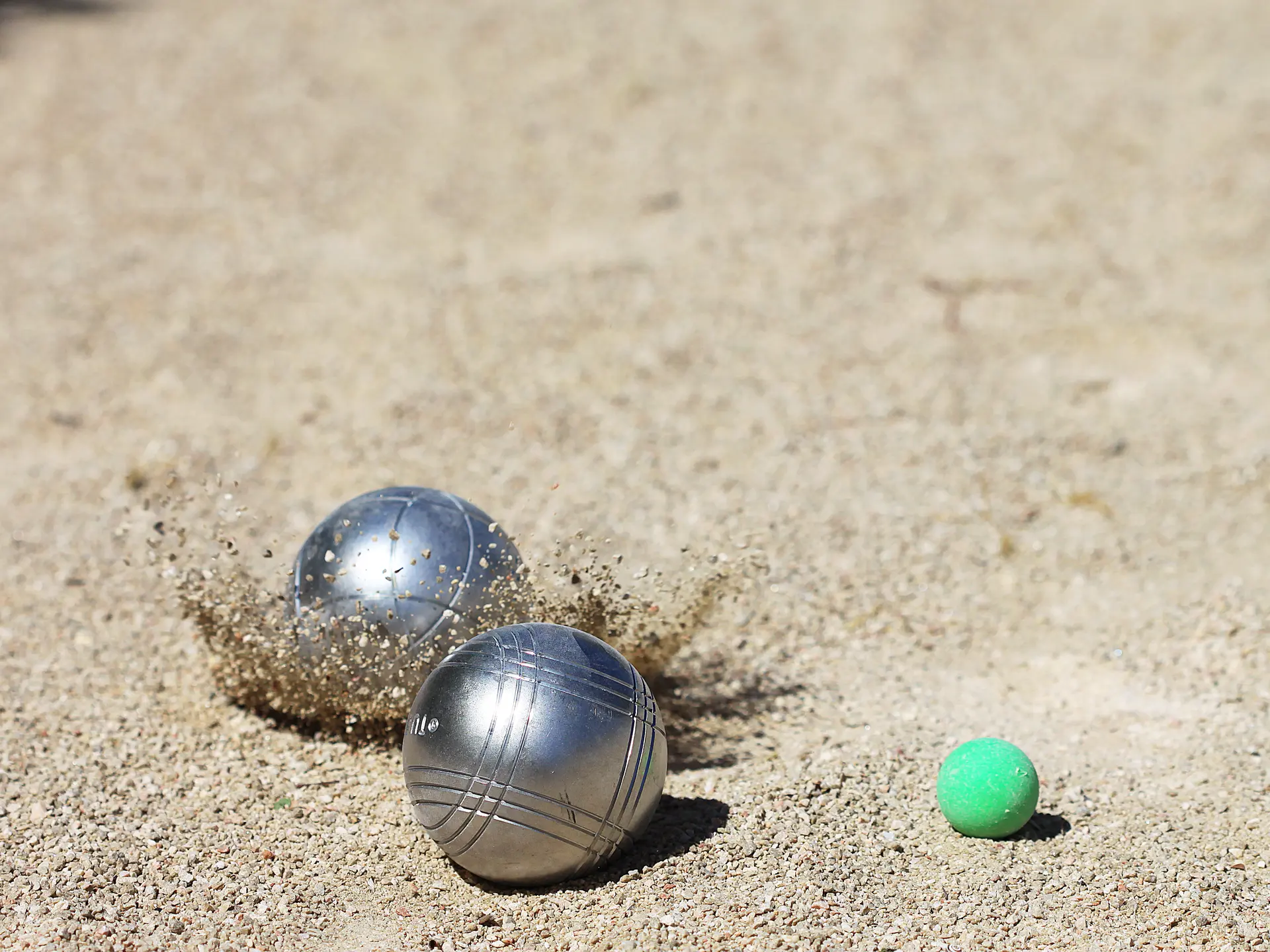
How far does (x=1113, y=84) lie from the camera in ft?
39.8

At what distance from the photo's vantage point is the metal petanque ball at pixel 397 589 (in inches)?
197

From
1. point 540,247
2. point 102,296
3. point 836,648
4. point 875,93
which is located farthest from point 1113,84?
point 102,296

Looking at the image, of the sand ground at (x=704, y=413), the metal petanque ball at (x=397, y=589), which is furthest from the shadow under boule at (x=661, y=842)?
the metal petanque ball at (x=397, y=589)

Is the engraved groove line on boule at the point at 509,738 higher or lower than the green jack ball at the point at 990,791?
higher

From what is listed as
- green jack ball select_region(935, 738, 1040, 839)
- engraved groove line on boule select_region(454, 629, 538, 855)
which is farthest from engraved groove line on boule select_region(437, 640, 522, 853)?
green jack ball select_region(935, 738, 1040, 839)

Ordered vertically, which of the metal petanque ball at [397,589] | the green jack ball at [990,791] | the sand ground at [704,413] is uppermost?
the metal petanque ball at [397,589]

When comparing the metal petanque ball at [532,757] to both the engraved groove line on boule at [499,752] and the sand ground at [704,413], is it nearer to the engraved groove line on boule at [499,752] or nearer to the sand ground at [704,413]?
the engraved groove line on boule at [499,752]

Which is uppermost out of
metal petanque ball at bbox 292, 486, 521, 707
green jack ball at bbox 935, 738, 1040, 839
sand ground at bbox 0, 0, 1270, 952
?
metal petanque ball at bbox 292, 486, 521, 707

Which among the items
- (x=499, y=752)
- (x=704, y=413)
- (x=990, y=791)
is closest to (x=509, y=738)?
(x=499, y=752)

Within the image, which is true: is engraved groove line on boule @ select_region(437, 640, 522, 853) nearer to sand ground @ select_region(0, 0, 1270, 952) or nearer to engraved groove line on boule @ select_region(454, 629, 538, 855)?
engraved groove line on boule @ select_region(454, 629, 538, 855)

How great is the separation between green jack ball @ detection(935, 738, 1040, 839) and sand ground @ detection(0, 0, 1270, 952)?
0.40 ft

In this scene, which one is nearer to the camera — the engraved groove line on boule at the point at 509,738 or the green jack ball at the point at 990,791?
the engraved groove line on boule at the point at 509,738

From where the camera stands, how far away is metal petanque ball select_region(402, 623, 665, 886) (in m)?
4.24

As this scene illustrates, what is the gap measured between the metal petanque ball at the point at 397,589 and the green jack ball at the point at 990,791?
183 cm
